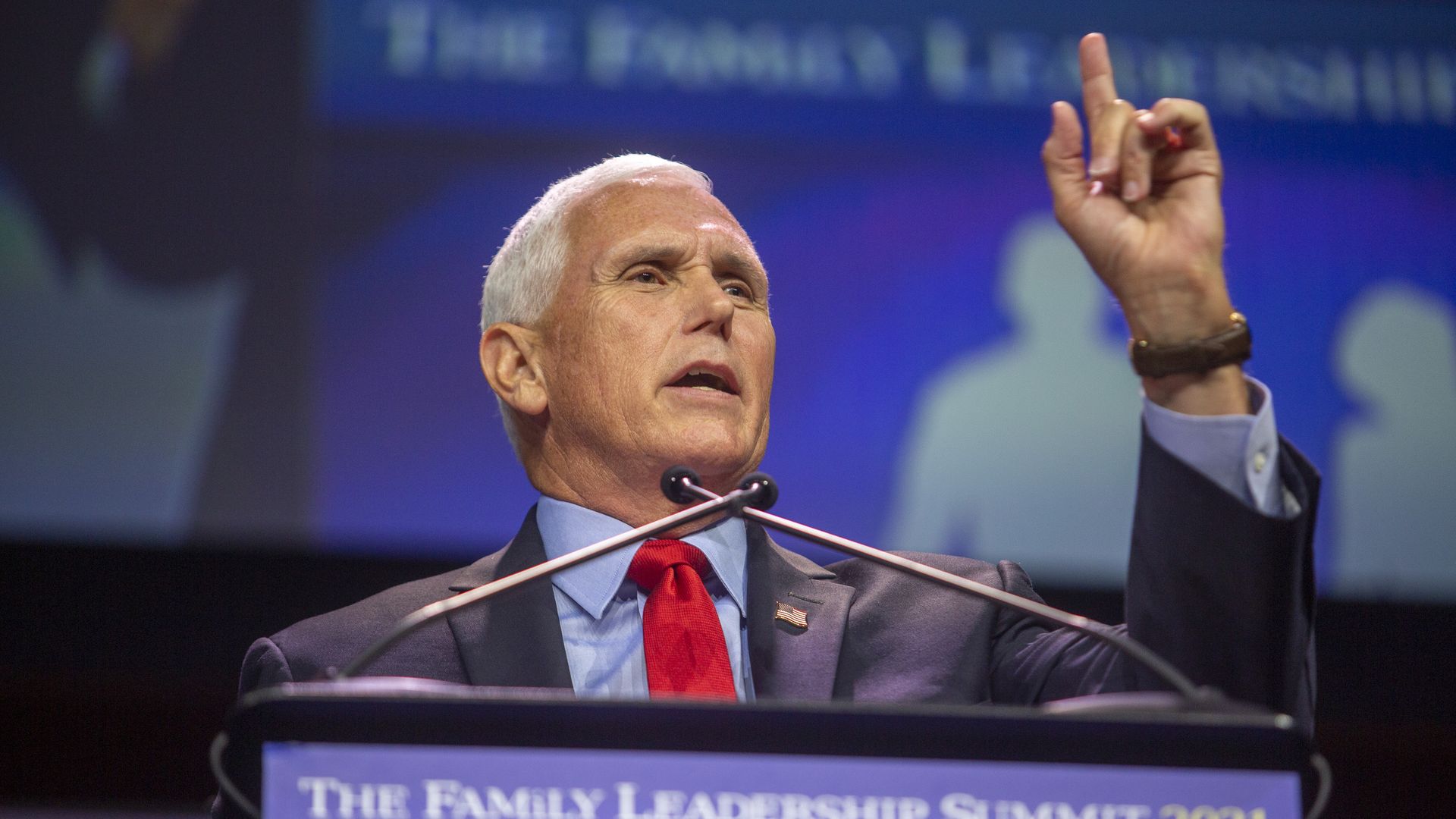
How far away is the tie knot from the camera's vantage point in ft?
5.95

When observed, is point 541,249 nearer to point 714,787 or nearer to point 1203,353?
point 1203,353

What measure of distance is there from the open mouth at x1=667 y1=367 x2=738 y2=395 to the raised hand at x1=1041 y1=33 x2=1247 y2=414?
593 millimetres

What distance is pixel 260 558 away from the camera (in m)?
2.77

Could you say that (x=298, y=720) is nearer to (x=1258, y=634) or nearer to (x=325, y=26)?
(x=1258, y=634)

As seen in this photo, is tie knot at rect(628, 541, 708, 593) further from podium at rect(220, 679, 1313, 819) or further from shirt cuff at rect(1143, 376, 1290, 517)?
podium at rect(220, 679, 1313, 819)

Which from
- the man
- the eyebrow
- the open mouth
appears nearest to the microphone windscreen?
the man

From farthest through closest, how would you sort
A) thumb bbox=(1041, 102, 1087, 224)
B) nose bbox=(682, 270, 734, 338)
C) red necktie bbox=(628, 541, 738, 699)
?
nose bbox=(682, 270, 734, 338)
red necktie bbox=(628, 541, 738, 699)
thumb bbox=(1041, 102, 1087, 224)

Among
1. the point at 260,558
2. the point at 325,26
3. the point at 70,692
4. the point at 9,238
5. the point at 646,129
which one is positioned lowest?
the point at 70,692

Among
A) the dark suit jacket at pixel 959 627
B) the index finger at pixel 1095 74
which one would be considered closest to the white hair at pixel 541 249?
the dark suit jacket at pixel 959 627

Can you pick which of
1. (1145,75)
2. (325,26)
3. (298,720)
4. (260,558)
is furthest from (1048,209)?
(298,720)

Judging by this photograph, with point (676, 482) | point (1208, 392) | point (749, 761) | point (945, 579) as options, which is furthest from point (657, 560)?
point (749, 761)

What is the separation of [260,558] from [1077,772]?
7.10ft

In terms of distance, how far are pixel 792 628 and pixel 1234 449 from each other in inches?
25.9

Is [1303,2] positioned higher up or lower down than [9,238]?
higher up
